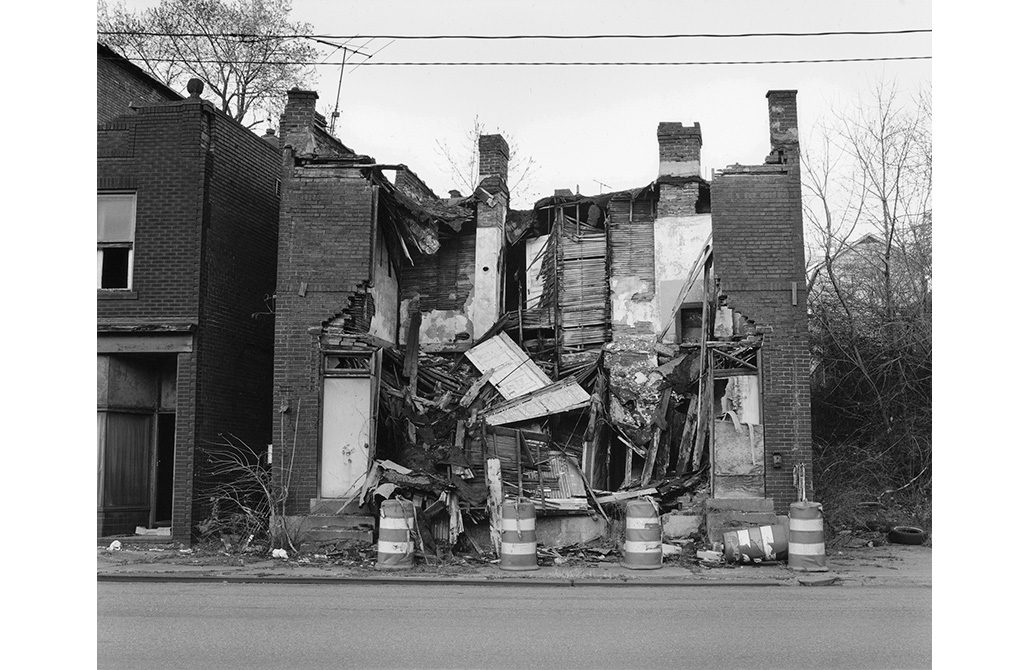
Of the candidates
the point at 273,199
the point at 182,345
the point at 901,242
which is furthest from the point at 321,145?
the point at 901,242

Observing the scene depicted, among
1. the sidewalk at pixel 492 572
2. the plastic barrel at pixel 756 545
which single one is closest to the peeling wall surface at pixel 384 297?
the sidewalk at pixel 492 572

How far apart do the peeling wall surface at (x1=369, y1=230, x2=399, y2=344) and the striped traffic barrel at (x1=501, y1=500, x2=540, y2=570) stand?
18.2ft

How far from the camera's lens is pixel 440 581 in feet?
39.4

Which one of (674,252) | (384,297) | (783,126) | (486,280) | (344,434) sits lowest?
(344,434)

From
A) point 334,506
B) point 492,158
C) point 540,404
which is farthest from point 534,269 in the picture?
point 334,506

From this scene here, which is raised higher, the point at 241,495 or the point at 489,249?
the point at 489,249

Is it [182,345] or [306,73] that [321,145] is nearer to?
[182,345]

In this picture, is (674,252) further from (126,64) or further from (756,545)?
(126,64)

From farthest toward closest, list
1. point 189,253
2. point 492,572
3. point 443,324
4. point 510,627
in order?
1. point 443,324
2. point 189,253
3. point 492,572
4. point 510,627

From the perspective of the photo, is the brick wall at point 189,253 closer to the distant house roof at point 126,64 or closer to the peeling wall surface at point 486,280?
the distant house roof at point 126,64

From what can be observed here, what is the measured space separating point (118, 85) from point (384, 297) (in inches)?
280

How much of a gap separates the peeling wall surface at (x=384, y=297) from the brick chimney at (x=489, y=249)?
1.69m

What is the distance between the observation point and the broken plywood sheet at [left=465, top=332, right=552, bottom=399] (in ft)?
56.9

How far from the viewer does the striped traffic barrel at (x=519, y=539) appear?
42.3ft
